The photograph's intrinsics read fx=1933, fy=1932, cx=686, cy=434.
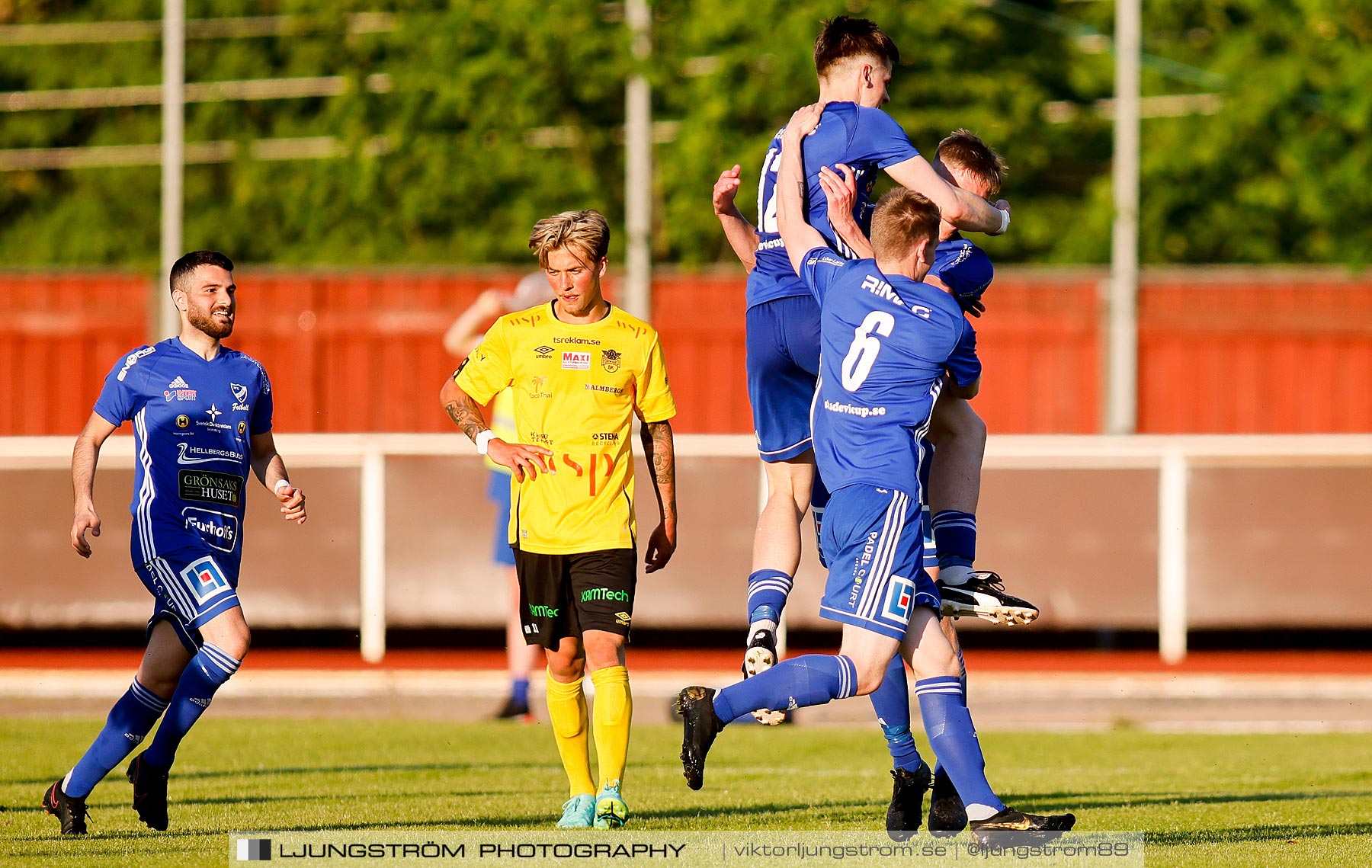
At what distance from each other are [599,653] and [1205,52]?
2624cm

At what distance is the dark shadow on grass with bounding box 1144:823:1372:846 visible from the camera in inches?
265

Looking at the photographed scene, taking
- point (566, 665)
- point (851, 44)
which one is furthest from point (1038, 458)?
point (851, 44)

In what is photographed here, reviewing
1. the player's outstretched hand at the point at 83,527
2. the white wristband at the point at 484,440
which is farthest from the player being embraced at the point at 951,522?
the player's outstretched hand at the point at 83,527

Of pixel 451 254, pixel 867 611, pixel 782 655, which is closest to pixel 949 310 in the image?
pixel 867 611

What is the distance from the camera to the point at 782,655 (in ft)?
44.2

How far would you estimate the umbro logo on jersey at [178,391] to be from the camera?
7.00 meters

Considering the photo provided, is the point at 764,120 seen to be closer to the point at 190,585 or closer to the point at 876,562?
the point at 190,585

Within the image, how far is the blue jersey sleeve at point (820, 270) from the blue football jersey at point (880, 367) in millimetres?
14

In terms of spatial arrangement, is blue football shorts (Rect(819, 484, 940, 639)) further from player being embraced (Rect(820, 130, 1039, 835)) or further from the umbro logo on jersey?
the umbro logo on jersey

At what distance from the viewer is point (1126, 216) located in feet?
77.9

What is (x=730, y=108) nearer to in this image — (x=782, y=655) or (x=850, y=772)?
(x=782, y=655)

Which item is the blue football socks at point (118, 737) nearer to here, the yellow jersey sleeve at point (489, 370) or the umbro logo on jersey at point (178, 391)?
the umbro logo on jersey at point (178, 391)

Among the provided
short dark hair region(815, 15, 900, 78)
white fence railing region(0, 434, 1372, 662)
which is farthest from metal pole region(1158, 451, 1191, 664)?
short dark hair region(815, 15, 900, 78)

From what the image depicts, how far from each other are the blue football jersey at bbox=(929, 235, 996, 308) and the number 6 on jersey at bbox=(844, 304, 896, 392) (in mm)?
943
